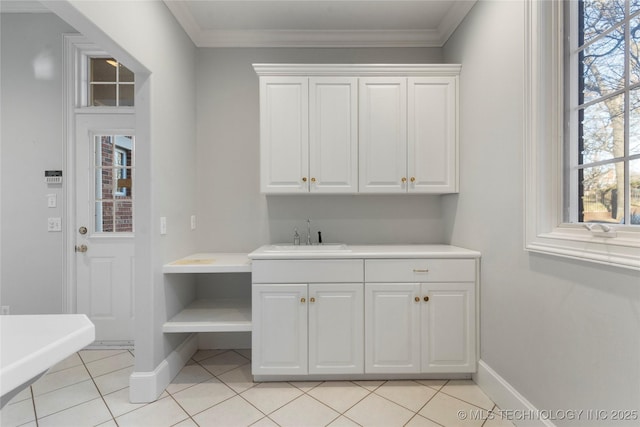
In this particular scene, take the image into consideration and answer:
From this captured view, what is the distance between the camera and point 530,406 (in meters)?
1.58

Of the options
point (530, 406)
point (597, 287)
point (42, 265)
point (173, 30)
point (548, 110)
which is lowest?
point (530, 406)

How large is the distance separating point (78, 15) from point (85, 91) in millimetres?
1706

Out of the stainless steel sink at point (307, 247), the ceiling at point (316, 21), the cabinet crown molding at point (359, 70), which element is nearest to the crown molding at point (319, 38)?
the ceiling at point (316, 21)

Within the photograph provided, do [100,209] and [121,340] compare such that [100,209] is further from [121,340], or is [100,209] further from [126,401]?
[126,401]

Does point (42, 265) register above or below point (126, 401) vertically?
above

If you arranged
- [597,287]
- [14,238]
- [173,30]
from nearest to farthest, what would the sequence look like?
[597,287] < [173,30] < [14,238]

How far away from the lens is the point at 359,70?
2326mm

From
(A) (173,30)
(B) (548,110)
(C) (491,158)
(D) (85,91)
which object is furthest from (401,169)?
(D) (85,91)

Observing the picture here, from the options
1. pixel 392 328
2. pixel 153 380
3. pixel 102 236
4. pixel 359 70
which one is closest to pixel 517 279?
pixel 392 328

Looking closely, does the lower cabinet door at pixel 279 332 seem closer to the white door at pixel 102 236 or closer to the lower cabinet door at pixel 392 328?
the lower cabinet door at pixel 392 328

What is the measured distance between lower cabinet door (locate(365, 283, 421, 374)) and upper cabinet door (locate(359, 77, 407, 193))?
0.80m

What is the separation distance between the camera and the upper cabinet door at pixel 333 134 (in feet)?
7.66

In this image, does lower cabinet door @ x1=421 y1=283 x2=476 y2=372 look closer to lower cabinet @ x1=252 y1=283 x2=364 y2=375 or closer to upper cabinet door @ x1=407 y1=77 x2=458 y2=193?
lower cabinet @ x1=252 y1=283 x2=364 y2=375

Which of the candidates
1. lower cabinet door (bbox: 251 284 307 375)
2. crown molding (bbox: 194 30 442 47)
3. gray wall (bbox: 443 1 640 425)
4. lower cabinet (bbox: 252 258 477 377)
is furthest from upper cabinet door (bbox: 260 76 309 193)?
gray wall (bbox: 443 1 640 425)
